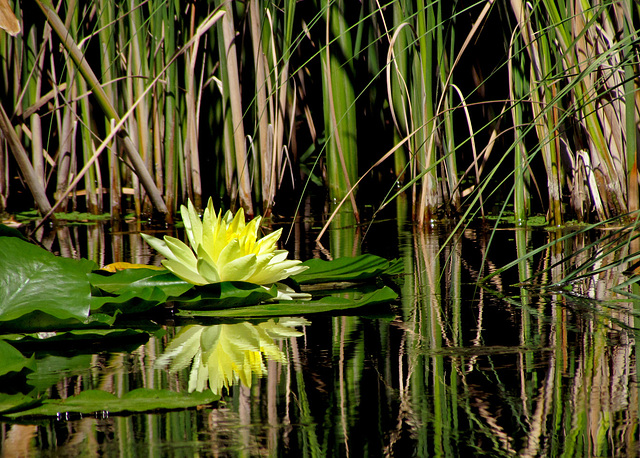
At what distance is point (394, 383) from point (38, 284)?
0.53 meters

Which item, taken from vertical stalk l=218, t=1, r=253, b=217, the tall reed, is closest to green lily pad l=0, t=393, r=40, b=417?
the tall reed

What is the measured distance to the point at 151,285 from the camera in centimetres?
118

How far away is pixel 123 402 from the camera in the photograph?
69 centimetres

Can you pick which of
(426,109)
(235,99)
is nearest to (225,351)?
(426,109)

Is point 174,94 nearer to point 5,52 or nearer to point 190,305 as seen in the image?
point 5,52

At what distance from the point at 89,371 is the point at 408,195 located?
8.47 ft

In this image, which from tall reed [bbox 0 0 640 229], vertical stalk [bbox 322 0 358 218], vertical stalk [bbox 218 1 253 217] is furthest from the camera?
vertical stalk [bbox 322 0 358 218]

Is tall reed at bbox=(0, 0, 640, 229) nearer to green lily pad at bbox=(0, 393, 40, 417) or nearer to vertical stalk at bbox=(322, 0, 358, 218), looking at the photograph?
vertical stalk at bbox=(322, 0, 358, 218)

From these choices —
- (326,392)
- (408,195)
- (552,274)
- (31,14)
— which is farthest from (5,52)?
(326,392)

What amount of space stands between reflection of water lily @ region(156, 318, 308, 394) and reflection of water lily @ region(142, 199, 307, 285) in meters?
0.09

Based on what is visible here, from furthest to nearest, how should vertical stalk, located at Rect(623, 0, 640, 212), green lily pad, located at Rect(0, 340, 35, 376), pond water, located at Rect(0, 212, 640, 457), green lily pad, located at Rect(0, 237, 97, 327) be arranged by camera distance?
vertical stalk, located at Rect(623, 0, 640, 212) < green lily pad, located at Rect(0, 237, 97, 327) < green lily pad, located at Rect(0, 340, 35, 376) < pond water, located at Rect(0, 212, 640, 457)

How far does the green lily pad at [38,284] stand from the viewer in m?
0.97

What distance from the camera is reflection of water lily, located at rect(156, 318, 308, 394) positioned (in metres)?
0.80

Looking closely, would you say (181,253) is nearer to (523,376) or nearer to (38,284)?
(38,284)
